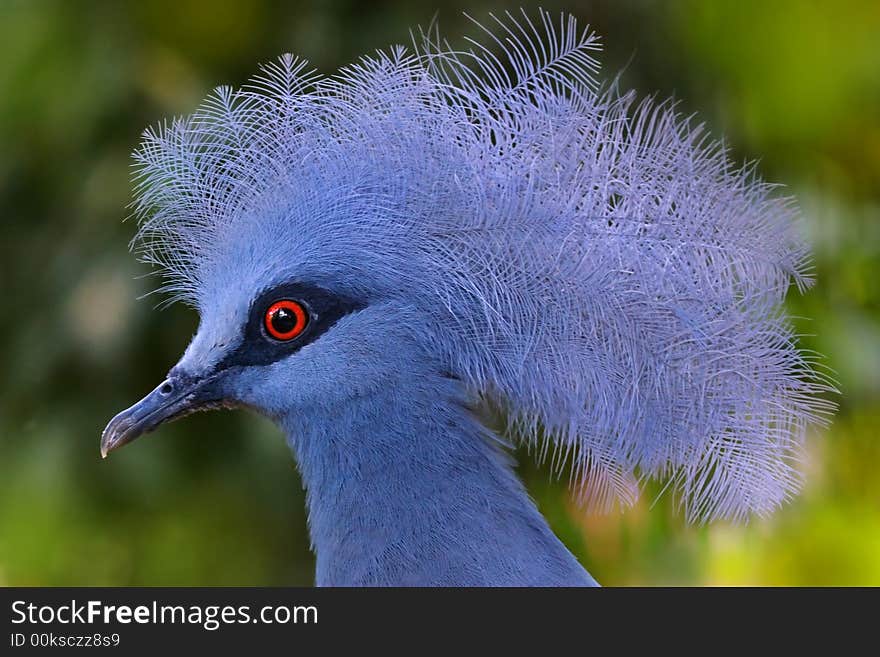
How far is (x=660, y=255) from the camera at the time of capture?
136 centimetres

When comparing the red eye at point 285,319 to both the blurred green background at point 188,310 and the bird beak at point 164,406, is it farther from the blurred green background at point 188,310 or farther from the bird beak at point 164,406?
the blurred green background at point 188,310

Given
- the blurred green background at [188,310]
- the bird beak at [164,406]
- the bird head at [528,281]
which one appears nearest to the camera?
the bird head at [528,281]

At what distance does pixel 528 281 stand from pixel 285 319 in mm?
365

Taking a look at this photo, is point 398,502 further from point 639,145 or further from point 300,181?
point 639,145

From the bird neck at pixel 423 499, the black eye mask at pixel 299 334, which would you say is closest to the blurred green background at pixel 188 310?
the bird neck at pixel 423 499

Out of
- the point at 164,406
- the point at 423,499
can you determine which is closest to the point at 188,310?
the point at 164,406

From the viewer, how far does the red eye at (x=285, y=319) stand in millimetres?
1426

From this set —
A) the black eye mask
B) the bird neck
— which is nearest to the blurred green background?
the bird neck

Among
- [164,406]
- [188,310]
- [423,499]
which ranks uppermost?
[188,310]

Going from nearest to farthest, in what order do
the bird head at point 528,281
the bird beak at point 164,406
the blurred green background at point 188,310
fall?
the bird head at point 528,281, the bird beak at point 164,406, the blurred green background at point 188,310

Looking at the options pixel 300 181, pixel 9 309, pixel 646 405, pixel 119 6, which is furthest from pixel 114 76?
pixel 646 405

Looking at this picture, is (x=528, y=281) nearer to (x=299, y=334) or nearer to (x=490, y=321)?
(x=490, y=321)

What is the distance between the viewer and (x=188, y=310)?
7.84 feet

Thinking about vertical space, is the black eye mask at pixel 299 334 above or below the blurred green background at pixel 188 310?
below
